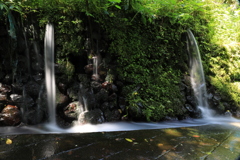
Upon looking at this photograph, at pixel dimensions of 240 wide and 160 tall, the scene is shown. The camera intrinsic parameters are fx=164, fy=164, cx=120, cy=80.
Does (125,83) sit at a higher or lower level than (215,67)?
lower

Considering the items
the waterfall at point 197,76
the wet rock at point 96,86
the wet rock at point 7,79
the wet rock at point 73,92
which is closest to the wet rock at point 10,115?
the wet rock at point 7,79

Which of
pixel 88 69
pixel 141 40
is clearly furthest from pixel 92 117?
pixel 141 40

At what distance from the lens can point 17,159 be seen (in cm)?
222

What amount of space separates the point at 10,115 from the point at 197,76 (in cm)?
631

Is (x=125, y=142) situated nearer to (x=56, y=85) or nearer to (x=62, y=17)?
(x=56, y=85)

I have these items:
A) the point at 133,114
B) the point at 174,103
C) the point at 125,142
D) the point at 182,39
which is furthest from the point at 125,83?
the point at 182,39

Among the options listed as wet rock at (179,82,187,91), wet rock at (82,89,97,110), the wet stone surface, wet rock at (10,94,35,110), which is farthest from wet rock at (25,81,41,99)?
wet rock at (179,82,187,91)

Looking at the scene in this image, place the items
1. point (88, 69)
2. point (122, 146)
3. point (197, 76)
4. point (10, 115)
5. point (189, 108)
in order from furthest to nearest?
point (197, 76), point (189, 108), point (88, 69), point (10, 115), point (122, 146)

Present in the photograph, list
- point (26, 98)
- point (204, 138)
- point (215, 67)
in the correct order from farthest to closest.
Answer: point (215, 67) < point (26, 98) < point (204, 138)

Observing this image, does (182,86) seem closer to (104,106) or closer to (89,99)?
(104,106)

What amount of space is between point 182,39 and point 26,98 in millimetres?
5794

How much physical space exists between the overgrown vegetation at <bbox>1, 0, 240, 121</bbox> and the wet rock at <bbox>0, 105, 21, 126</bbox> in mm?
1691

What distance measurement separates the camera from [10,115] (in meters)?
3.88

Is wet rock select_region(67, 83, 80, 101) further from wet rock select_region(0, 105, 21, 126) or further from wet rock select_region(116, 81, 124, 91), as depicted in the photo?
wet rock select_region(0, 105, 21, 126)
